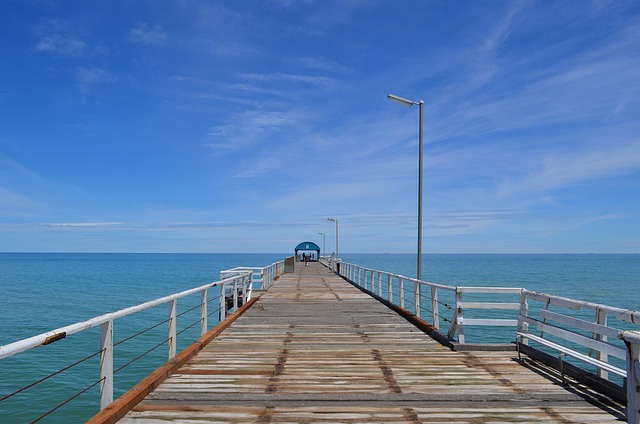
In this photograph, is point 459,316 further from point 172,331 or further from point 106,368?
point 106,368

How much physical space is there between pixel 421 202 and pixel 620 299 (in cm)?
4201

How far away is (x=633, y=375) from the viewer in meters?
4.40

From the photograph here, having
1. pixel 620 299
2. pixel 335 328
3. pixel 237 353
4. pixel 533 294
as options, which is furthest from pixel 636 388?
pixel 620 299

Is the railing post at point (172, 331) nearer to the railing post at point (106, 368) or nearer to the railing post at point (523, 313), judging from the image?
the railing post at point (106, 368)

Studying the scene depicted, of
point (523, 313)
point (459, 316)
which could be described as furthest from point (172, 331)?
point (523, 313)

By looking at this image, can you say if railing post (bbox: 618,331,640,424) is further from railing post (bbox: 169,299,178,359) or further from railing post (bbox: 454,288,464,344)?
railing post (bbox: 169,299,178,359)

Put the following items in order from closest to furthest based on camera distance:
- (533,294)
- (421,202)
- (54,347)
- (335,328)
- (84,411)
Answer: (533,294) → (335,328) → (84,411) → (421,202) → (54,347)

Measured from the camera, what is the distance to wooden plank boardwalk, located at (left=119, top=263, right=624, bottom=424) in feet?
16.9

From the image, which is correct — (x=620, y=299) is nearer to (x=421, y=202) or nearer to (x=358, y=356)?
(x=421, y=202)

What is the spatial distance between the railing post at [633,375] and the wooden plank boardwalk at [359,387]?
0.70m

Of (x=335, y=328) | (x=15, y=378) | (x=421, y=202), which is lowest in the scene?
(x=15, y=378)

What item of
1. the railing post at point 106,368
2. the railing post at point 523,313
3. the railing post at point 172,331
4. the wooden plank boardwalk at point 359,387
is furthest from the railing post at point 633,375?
the railing post at point 172,331

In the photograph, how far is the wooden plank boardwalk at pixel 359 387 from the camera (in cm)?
514

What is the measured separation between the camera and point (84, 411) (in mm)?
13078
